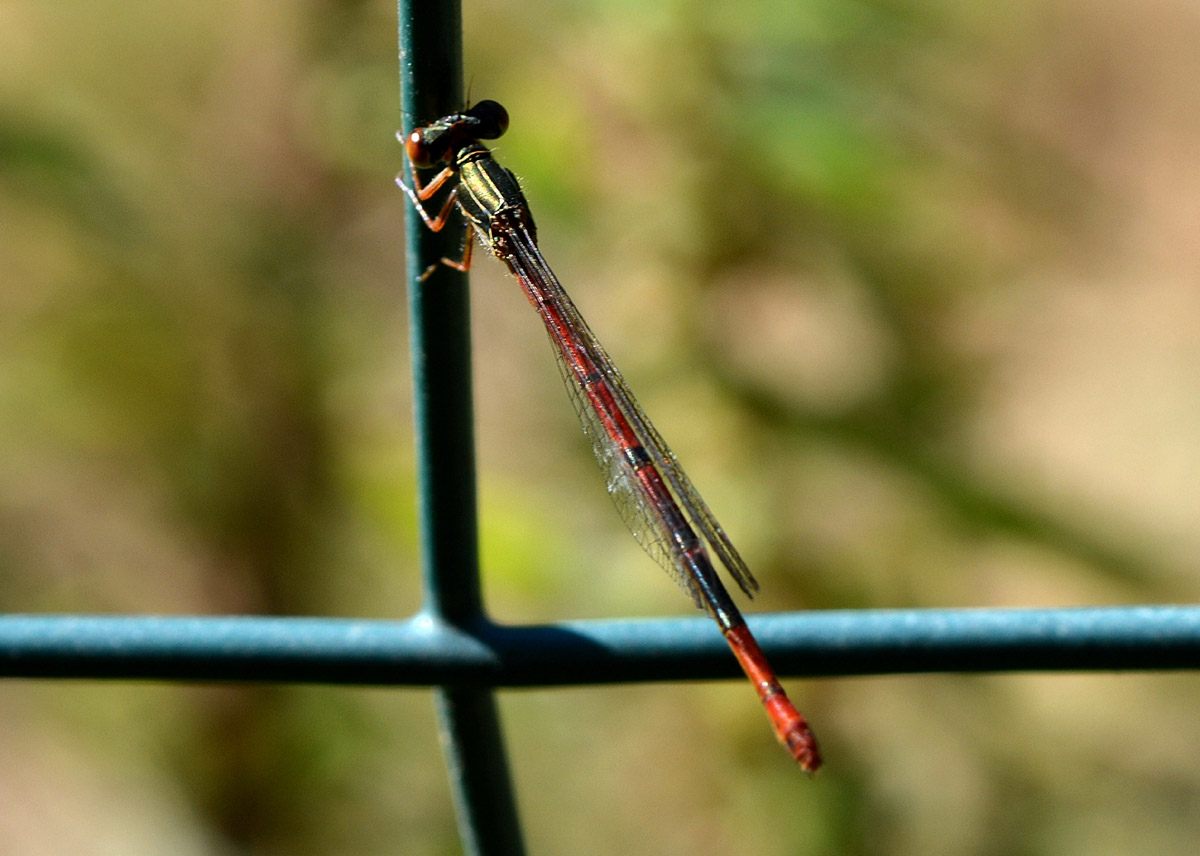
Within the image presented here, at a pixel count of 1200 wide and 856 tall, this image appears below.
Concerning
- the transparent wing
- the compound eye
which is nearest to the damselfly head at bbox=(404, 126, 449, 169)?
the compound eye

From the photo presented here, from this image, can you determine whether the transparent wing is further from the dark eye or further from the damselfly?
the dark eye

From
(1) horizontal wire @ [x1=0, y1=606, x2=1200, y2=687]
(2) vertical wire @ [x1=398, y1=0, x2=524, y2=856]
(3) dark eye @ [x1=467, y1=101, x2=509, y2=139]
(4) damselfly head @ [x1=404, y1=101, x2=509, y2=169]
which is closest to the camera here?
Answer: (2) vertical wire @ [x1=398, y1=0, x2=524, y2=856]

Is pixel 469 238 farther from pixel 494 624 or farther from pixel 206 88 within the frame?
pixel 206 88

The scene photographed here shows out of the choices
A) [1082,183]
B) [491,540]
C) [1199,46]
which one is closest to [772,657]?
[491,540]

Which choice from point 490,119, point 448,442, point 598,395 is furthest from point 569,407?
point 448,442

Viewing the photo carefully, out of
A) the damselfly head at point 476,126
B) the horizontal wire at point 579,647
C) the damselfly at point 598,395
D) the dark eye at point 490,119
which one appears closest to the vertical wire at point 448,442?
the horizontal wire at point 579,647
